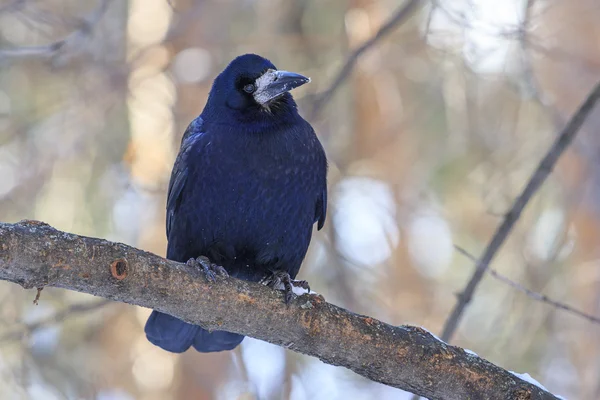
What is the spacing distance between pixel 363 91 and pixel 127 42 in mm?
1896

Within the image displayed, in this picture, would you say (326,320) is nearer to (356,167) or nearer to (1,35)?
(356,167)

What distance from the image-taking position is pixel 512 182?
6391 mm

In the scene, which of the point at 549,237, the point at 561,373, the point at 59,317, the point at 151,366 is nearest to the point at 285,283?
the point at 59,317

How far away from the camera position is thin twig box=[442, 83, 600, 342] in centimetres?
379

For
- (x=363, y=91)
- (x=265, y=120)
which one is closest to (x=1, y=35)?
(x=363, y=91)

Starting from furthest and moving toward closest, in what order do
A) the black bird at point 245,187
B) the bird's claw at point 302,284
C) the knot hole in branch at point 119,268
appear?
the black bird at point 245,187 < the bird's claw at point 302,284 < the knot hole in branch at point 119,268

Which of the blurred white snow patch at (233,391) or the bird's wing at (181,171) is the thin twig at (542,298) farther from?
the blurred white snow patch at (233,391)

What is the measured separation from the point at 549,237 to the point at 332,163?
1776 mm

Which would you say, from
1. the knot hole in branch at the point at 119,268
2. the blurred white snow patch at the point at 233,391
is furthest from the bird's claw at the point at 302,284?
the blurred white snow patch at the point at 233,391

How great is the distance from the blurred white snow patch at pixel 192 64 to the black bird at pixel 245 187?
2152mm

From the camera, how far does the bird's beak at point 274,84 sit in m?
3.93

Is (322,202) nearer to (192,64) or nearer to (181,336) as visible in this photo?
(181,336)

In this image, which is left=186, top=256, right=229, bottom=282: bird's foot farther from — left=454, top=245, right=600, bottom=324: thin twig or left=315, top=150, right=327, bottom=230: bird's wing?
left=454, top=245, right=600, bottom=324: thin twig

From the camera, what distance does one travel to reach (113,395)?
5758mm
